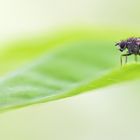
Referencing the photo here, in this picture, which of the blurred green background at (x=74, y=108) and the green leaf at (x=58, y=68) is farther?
the blurred green background at (x=74, y=108)

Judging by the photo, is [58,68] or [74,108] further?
[74,108]

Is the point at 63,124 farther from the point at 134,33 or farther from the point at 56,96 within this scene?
the point at 56,96

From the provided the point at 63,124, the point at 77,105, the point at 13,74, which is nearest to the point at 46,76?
the point at 13,74

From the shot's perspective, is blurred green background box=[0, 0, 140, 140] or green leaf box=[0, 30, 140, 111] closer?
green leaf box=[0, 30, 140, 111]
